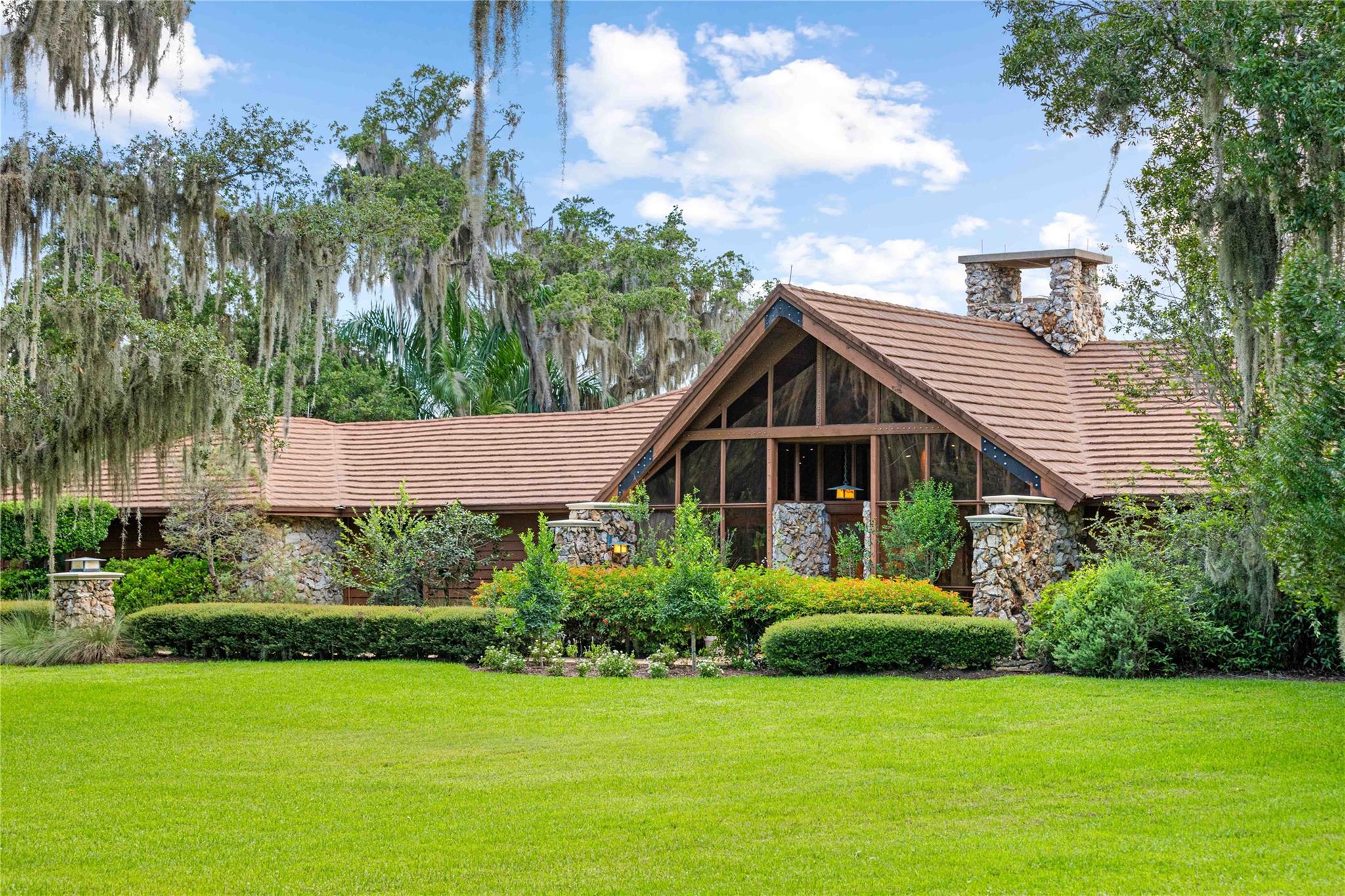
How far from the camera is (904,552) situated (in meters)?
18.0

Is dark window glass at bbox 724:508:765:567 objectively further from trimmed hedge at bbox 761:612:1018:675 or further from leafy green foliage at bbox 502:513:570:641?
trimmed hedge at bbox 761:612:1018:675

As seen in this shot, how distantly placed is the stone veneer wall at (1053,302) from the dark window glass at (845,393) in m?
5.27

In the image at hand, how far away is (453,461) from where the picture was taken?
2452cm

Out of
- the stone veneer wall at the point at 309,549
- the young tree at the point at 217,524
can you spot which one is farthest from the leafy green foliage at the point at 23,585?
the stone veneer wall at the point at 309,549

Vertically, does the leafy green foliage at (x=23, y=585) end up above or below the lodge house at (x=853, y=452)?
below

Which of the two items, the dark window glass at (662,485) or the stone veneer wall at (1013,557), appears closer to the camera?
the stone veneer wall at (1013,557)

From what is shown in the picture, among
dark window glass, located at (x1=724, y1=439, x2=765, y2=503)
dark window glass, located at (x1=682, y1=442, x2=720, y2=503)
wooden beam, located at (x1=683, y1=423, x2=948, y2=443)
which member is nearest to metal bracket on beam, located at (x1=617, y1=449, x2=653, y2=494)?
wooden beam, located at (x1=683, y1=423, x2=948, y2=443)

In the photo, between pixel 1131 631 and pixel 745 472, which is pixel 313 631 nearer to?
pixel 745 472

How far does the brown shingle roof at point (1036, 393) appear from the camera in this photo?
1779 cm

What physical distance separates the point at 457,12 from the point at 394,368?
65.7ft

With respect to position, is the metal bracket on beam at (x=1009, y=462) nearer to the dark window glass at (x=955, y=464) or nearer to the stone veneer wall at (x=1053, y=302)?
the dark window glass at (x=955, y=464)

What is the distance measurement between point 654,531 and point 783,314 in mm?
3751

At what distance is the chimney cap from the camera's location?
75.3ft

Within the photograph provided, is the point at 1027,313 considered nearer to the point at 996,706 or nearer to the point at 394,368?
the point at 996,706
